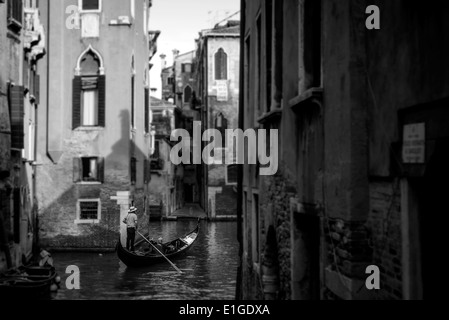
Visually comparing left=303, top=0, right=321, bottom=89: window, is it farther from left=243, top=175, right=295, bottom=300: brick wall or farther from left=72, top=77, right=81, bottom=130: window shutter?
left=72, top=77, right=81, bottom=130: window shutter

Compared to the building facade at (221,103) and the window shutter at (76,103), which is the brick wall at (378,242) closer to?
the window shutter at (76,103)

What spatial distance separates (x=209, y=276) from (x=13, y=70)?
707cm

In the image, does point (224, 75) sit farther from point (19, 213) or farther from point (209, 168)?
point (19, 213)

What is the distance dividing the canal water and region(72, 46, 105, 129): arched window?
4279mm

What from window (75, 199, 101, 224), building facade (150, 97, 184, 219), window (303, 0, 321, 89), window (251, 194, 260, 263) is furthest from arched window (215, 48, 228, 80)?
window (303, 0, 321, 89)

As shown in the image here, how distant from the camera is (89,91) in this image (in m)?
18.1

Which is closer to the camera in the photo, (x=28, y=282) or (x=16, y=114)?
(x=28, y=282)

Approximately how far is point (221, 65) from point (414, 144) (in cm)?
2668

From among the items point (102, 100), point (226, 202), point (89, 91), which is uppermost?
point (89, 91)

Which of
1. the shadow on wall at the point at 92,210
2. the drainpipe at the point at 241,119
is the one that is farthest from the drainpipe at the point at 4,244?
the shadow on wall at the point at 92,210

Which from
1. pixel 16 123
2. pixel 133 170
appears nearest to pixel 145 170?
pixel 133 170

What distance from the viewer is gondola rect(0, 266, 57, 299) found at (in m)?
9.98

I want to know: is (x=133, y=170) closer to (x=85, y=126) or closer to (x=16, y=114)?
(x=85, y=126)

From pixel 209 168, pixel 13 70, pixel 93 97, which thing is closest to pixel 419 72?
pixel 13 70
